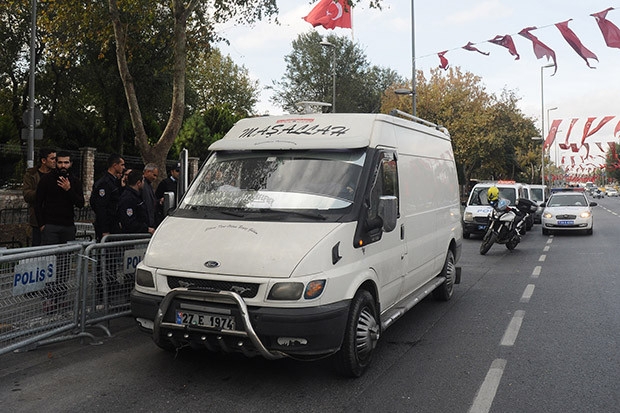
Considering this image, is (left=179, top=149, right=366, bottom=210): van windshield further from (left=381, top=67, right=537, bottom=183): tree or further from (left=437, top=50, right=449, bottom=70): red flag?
(left=381, top=67, right=537, bottom=183): tree

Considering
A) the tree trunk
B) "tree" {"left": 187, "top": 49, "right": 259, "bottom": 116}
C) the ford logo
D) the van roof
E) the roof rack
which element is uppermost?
"tree" {"left": 187, "top": 49, "right": 259, "bottom": 116}

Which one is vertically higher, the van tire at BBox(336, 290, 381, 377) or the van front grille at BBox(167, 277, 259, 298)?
the van front grille at BBox(167, 277, 259, 298)

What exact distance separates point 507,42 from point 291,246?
1302 centimetres

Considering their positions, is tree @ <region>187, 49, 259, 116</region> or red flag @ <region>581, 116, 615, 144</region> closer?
red flag @ <region>581, 116, 615, 144</region>

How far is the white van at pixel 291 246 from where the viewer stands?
13.9 feet

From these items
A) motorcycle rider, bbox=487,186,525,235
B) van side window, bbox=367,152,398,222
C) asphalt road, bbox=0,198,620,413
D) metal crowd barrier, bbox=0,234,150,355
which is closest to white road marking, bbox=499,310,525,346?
asphalt road, bbox=0,198,620,413

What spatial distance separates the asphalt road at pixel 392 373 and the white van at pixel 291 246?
355mm

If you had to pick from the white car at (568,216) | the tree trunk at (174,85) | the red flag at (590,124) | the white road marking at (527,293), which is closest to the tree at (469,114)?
the red flag at (590,124)

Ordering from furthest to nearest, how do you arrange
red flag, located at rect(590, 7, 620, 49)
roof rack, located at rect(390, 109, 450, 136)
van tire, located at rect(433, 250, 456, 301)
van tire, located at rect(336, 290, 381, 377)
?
red flag, located at rect(590, 7, 620, 49)
van tire, located at rect(433, 250, 456, 301)
roof rack, located at rect(390, 109, 450, 136)
van tire, located at rect(336, 290, 381, 377)

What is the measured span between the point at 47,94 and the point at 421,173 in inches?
1057

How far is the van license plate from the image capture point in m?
→ 4.25

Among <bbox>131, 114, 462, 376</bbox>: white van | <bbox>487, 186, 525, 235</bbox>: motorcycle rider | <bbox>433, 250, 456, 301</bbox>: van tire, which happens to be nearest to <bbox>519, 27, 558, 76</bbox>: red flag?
<bbox>487, 186, 525, 235</bbox>: motorcycle rider

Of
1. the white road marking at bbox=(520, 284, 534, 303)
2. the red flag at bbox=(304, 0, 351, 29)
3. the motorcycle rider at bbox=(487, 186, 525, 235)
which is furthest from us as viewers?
the red flag at bbox=(304, 0, 351, 29)

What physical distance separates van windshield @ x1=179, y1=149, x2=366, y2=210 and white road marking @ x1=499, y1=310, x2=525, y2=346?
2.48 meters
